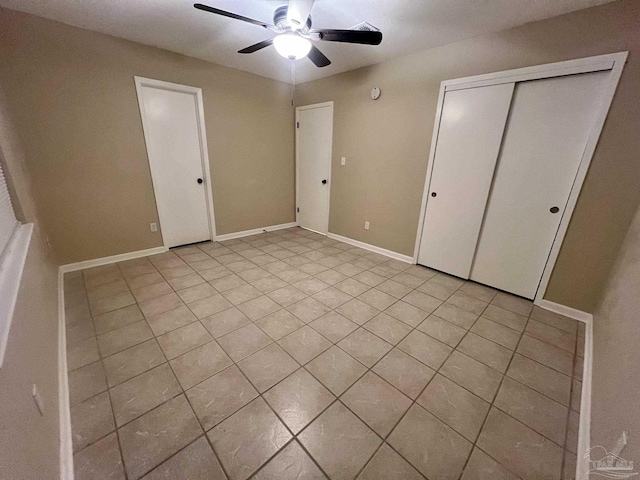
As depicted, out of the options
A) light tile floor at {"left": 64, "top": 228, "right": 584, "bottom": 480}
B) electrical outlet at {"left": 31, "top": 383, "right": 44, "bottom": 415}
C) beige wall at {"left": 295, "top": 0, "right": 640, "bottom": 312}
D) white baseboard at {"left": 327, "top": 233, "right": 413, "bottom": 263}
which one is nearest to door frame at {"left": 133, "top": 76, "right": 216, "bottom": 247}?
light tile floor at {"left": 64, "top": 228, "right": 584, "bottom": 480}

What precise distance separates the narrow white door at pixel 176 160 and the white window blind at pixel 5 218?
1515 millimetres

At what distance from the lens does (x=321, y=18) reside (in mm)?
2184

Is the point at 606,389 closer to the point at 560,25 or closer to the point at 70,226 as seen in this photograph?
the point at 560,25

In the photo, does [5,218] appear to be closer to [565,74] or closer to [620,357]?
[620,357]

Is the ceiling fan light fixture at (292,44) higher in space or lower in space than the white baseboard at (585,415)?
higher

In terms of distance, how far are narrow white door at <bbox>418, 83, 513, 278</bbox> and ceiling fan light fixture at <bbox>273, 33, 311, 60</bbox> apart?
5.42ft

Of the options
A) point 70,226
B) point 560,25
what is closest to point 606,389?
point 560,25

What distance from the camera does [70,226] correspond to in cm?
A: 270

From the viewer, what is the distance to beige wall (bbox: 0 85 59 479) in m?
0.70

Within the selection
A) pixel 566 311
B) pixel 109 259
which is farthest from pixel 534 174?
pixel 109 259

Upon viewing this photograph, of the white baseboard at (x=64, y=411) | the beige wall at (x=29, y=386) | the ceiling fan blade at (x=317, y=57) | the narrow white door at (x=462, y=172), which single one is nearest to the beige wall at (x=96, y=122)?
the beige wall at (x=29, y=386)

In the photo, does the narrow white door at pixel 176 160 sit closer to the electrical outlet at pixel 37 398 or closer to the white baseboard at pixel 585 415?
the electrical outlet at pixel 37 398

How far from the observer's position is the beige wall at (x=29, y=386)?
698mm

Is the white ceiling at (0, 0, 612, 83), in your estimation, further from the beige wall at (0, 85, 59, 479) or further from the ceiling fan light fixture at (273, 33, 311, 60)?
the beige wall at (0, 85, 59, 479)
